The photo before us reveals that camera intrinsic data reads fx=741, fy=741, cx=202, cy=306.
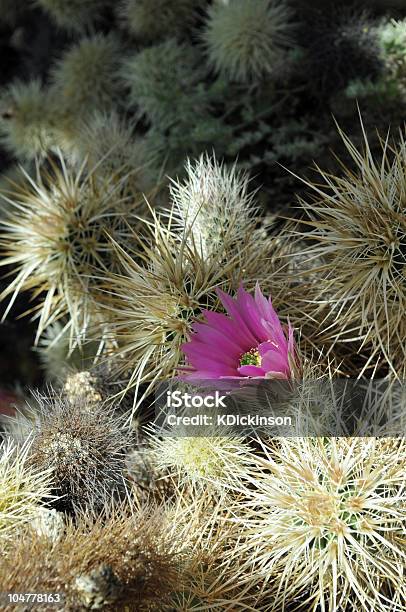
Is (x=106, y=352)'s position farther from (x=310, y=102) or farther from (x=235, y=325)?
(x=310, y=102)

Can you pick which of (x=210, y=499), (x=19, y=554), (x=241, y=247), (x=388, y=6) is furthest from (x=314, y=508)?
(x=388, y=6)

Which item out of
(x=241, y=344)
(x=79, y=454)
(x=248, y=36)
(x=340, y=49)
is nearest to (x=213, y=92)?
(x=248, y=36)

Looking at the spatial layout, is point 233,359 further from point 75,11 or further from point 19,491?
point 75,11

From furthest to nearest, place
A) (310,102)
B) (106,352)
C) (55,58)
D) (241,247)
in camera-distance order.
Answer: (55,58) < (310,102) < (106,352) < (241,247)

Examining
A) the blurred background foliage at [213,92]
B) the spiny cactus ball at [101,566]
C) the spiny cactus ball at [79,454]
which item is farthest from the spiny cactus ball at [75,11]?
the spiny cactus ball at [101,566]

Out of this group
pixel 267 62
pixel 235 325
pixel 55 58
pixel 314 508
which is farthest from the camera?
pixel 55 58

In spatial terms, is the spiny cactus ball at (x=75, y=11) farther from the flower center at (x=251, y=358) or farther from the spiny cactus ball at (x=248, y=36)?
the flower center at (x=251, y=358)

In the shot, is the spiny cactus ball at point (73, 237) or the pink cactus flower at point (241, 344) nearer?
the pink cactus flower at point (241, 344)

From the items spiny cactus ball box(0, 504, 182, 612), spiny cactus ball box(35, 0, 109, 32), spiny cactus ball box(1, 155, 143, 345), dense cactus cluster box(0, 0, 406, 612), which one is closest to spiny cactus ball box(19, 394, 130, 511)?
dense cactus cluster box(0, 0, 406, 612)
